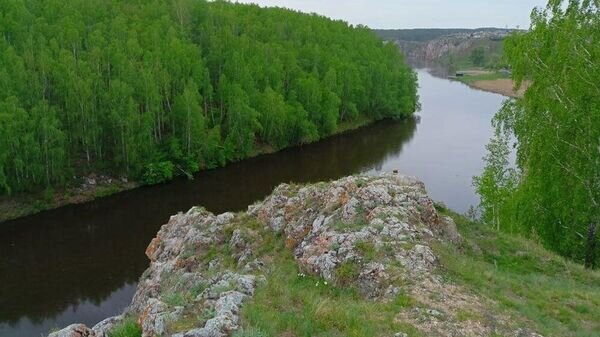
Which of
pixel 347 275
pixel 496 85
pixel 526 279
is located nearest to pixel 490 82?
pixel 496 85

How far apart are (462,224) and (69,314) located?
22.3 meters

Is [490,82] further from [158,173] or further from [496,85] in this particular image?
[158,173]

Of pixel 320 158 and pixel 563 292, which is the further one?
pixel 320 158

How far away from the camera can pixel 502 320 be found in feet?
43.2

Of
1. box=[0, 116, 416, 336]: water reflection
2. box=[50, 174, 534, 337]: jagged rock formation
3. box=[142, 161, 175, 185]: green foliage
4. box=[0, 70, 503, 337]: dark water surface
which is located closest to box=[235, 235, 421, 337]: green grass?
box=[50, 174, 534, 337]: jagged rock formation

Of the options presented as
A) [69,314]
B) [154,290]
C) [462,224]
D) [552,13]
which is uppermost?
[552,13]

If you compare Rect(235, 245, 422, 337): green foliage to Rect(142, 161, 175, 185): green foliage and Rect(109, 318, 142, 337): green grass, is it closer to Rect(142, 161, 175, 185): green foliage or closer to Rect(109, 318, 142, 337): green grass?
Rect(109, 318, 142, 337): green grass

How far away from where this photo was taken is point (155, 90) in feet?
190

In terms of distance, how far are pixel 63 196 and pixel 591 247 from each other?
44799 mm

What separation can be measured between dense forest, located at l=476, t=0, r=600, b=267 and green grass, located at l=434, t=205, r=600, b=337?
3292 millimetres

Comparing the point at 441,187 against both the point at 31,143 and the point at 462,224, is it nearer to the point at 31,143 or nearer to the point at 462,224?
the point at 462,224

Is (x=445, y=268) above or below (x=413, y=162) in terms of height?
above

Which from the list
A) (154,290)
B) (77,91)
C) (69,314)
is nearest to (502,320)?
(154,290)

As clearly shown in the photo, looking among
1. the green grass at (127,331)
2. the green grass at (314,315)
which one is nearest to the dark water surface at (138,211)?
the green grass at (127,331)
